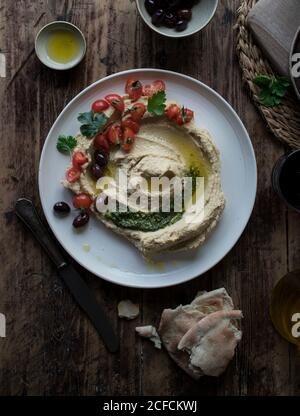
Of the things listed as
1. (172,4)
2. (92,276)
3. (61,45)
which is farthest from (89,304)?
(172,4)

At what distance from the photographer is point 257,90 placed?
2369mm

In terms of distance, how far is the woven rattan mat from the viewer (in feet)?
7.74

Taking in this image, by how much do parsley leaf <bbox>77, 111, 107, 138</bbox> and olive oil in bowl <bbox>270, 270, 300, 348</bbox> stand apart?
1.09 meters

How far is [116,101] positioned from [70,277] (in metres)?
0.80

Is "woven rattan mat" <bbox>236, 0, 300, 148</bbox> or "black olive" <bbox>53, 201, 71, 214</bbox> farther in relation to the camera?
"woven rattan mat" <bbox>236, 0, 300, 148</bbox>

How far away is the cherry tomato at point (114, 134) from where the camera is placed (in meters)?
2.26

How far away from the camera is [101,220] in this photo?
228cm

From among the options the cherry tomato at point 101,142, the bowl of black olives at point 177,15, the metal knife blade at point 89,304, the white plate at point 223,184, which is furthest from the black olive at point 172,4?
the metal knife blade at point 89,304

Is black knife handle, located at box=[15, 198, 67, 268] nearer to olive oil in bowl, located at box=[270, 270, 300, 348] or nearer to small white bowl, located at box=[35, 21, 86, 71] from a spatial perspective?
small white bowl, located at box=[35, 21, 86, 71]

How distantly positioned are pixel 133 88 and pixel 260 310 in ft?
3.81

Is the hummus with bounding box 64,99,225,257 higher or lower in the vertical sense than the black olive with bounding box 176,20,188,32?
lower

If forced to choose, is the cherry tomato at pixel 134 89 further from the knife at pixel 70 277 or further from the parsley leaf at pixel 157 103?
the knife at pixel 70 277

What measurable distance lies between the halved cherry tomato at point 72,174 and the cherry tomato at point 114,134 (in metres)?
0.20

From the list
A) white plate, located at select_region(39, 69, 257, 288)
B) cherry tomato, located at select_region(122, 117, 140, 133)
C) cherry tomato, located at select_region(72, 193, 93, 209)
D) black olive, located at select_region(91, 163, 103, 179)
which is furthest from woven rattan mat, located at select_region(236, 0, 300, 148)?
cherry tomato, located at select_region(72, 193, 93, 209)
